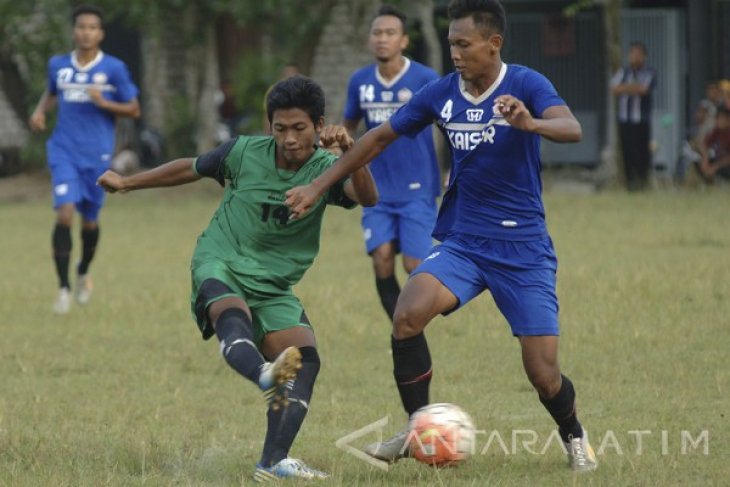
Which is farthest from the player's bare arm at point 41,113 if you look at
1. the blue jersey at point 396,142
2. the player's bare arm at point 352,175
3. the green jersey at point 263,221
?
the player's bare arm at point 352,175

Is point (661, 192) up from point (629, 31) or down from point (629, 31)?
down

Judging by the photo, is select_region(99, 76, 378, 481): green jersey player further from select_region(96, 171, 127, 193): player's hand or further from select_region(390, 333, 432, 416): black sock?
select_region(390, 333, 432, 416): black sock

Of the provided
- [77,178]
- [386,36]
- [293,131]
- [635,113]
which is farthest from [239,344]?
[635,113]

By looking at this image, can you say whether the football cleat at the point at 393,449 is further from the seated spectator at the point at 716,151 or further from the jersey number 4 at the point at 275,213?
the seated spectator at the point at 716,151

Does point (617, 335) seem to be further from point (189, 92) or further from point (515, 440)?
point (189, 92)

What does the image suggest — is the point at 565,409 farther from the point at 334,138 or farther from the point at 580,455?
the point at 334,138

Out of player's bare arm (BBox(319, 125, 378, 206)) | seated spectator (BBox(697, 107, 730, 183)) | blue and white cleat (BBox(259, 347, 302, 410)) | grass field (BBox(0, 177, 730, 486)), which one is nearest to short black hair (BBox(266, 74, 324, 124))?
player's bare arm (BBox(319, 125, 378, 206))

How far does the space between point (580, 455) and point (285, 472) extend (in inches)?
50.3

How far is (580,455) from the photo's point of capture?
6.62 m

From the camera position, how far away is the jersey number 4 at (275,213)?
6.73 meters

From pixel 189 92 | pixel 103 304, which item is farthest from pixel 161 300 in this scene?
pixel 189 92

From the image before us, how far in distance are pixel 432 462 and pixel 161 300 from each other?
681 cm

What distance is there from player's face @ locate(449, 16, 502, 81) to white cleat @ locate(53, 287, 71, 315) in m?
6.48

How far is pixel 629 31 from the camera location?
25781 mm
